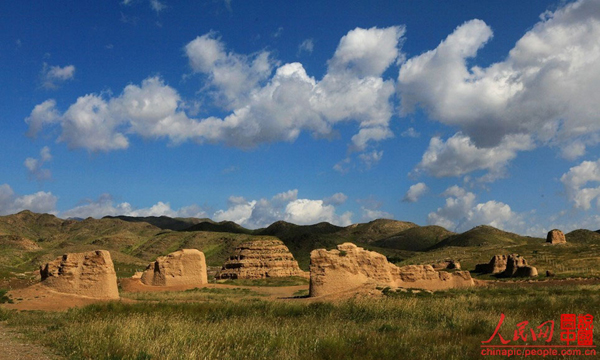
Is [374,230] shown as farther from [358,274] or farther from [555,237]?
[358,274]

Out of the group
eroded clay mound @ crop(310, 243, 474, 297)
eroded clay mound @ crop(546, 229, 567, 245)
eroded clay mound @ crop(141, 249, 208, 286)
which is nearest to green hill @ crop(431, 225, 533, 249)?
eroded clay mound @ crop(546, 229, 567, 245)

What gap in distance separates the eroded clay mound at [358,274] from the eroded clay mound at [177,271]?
1895 centimetres

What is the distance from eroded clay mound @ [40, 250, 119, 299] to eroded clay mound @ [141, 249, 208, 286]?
13.0 m

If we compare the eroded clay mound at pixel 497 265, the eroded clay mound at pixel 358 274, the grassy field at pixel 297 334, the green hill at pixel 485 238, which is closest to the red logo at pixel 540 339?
the grassy field at pixel 297 334

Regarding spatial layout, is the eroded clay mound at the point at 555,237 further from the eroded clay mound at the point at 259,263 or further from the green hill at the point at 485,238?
the eroded clay mound at the point at 259,263

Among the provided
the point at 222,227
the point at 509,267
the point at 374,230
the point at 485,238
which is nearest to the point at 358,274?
the point at 509,267

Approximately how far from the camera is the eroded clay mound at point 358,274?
26203 millimetres

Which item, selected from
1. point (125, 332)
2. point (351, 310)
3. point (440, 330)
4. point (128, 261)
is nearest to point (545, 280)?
point (351, 310)

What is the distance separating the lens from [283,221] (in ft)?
559

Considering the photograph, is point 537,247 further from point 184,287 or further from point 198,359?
point 198,359

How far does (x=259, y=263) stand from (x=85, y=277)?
3260 centimetres

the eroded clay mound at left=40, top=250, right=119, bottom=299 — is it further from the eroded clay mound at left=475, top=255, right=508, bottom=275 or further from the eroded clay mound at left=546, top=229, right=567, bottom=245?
the eroded clay mound at left=546, top=229, right=567, bottom=245

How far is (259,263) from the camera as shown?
58.5m

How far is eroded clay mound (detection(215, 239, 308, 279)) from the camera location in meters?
57.5
